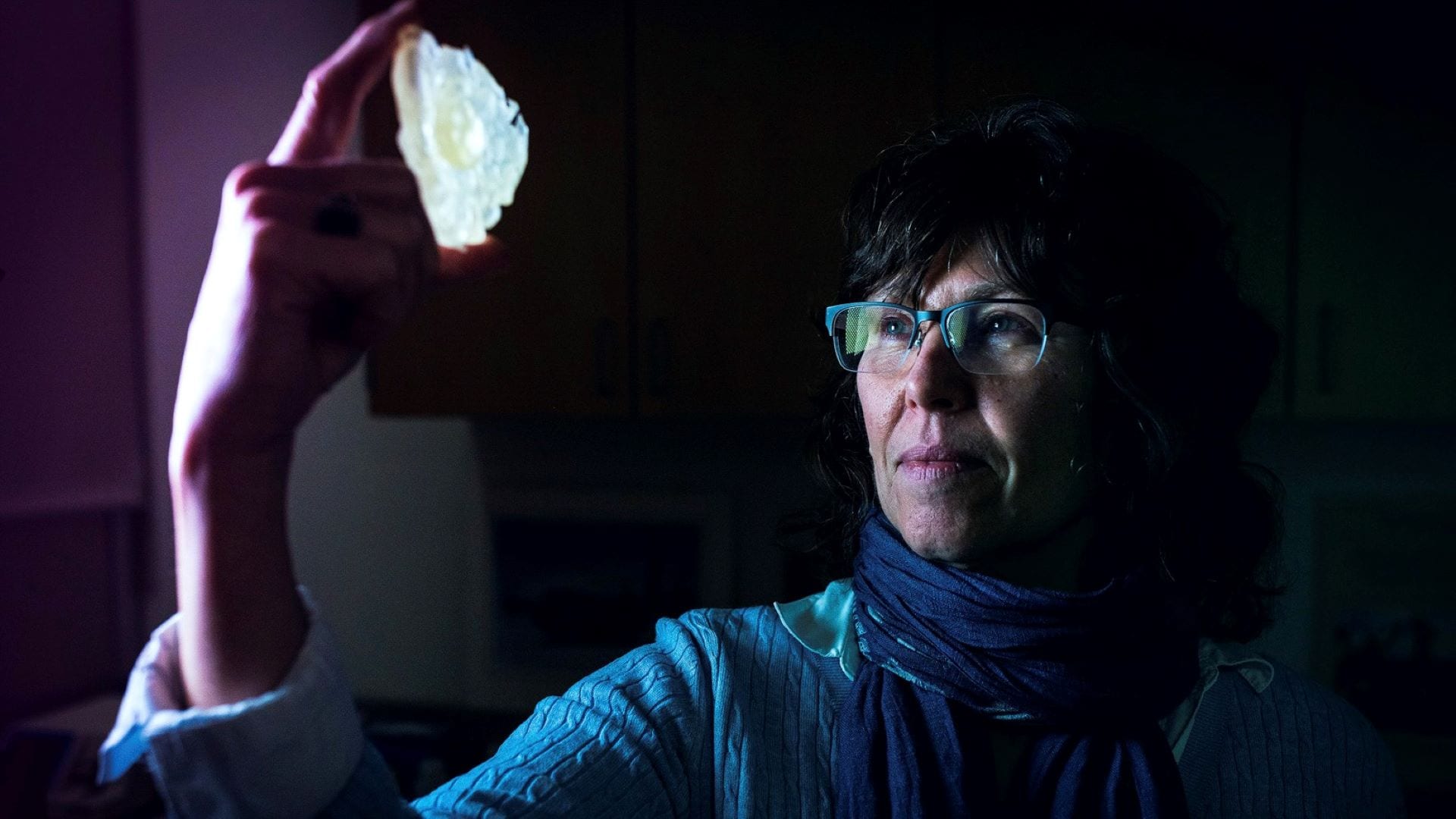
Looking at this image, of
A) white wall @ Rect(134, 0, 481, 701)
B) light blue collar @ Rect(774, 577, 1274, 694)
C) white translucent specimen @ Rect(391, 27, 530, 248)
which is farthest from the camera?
white wall @ Rect(134, 0, 481, 701)

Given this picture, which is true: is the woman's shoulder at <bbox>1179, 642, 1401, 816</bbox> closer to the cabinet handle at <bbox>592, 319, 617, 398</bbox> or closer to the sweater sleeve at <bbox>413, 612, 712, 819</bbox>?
the sweater sleeve at <bbox>413, 612, 712, 819</bbox>

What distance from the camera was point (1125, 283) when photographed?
3.05 ft

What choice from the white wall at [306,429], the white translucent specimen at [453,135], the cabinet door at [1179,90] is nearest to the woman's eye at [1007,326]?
the white translucent specimen at [453,135]

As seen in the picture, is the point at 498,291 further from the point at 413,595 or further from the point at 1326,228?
the point at 1326,228

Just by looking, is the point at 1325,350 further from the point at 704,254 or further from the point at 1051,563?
the point at 704,254

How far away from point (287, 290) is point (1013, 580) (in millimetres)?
787

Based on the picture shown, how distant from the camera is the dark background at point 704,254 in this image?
58.9 inches

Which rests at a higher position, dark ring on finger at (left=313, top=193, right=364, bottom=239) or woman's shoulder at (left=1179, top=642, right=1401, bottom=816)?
dark ring on finger at (left=313, top=193, right=364, bottom=239)

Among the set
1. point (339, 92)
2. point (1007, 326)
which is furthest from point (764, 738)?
point (339, 92)

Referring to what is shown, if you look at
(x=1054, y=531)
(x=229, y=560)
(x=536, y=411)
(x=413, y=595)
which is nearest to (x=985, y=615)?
(x=1054, y=531)

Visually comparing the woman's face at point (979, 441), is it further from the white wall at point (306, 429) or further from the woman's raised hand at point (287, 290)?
the white wall at point (306, 429)

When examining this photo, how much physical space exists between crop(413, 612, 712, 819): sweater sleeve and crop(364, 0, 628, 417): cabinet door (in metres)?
0.77

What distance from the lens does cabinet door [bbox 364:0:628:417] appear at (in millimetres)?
1655

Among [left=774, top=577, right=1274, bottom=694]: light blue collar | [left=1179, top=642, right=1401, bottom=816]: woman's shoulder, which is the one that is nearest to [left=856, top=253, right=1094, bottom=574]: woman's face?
[left=774, top=577, right=1274, bottom=694]: light blue collar
